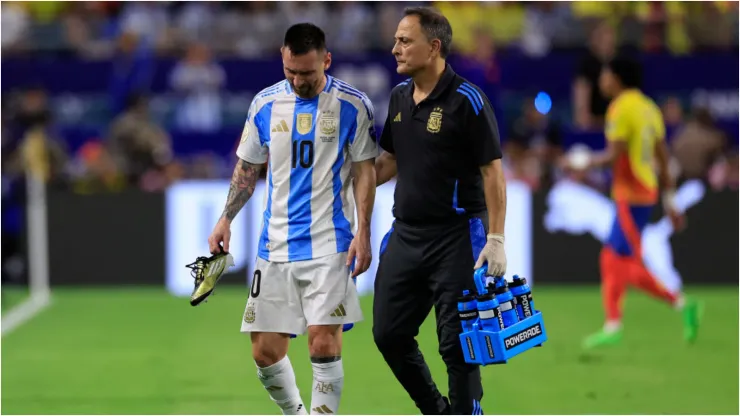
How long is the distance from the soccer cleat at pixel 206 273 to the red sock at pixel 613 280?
4.61 m

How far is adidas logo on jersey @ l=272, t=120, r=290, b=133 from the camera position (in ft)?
20.1

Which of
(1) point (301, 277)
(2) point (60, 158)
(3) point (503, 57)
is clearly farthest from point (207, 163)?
(1) point (301, 277)

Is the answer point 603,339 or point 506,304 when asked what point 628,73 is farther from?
point 506,304

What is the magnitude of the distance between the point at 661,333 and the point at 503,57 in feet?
19.9

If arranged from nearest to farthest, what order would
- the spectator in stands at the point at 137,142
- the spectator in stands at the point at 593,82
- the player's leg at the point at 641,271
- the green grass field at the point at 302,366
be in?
the green grass field at the point at 302,366
the player's leg at the point at 641,271
the spectator in stands at the point at 137,142
the spectator in stands at the point at 593,82

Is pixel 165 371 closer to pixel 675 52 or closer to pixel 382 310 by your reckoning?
pixel 382 310

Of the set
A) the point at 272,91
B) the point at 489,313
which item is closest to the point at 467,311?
the point at 489,313

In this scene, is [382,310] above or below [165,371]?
above

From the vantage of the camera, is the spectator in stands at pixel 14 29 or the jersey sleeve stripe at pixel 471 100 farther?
the spectator in stands at pixel 14 29

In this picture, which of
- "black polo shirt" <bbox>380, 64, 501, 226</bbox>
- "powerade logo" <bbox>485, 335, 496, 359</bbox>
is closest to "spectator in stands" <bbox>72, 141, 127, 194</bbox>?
"black polo shirt" <bbox>380, 64, 501, 226</bbox>

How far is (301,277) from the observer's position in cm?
614

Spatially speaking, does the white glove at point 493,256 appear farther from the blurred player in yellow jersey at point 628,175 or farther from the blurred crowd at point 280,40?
the blurred crowd at point 280,40

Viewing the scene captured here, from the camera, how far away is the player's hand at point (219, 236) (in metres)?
6.22

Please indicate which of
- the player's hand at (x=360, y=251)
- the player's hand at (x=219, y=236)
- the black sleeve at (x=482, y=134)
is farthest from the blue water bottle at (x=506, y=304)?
the player's hand at (x=219, y=236)
